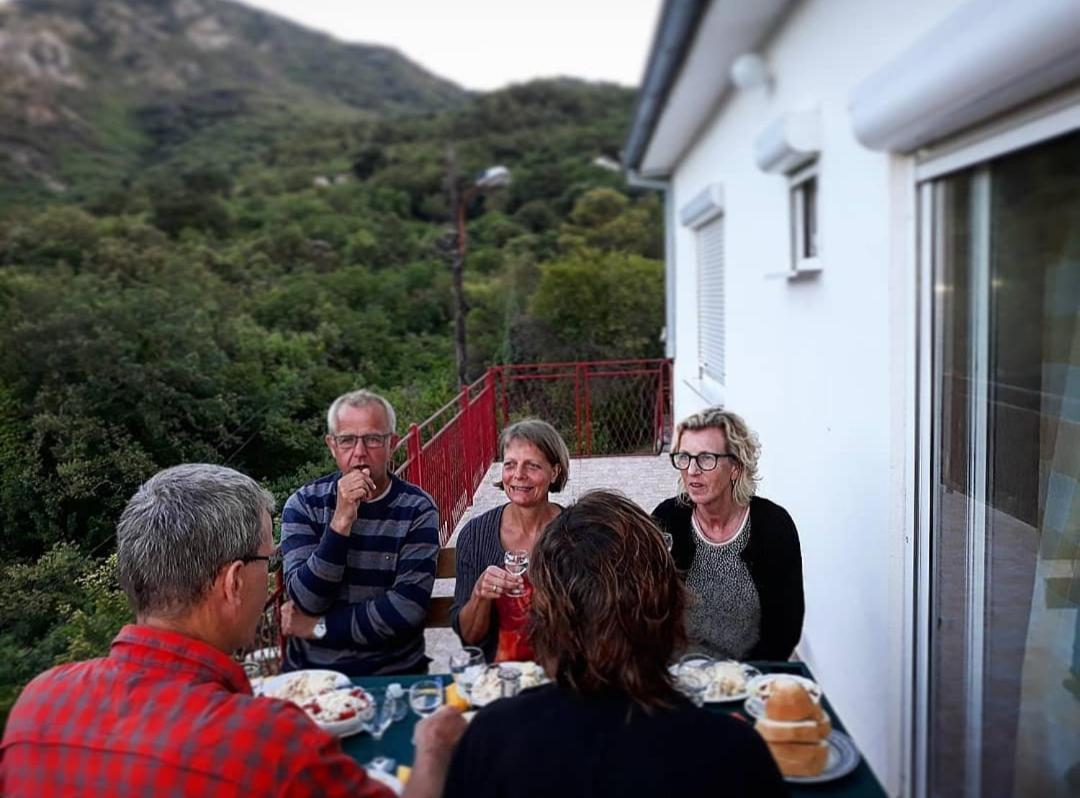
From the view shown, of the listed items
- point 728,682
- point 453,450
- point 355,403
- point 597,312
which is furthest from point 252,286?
point 728,682

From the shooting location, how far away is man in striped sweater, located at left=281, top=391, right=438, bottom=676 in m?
2.72

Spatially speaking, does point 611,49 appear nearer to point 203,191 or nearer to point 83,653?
point 203,191

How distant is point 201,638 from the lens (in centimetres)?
152

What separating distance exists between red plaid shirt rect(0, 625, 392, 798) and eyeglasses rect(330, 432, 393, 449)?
147cm

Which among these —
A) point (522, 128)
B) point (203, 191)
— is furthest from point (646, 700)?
point (522, 128)

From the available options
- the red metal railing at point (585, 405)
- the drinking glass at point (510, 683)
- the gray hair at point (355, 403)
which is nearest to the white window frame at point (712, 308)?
the red metal railing at point (585, 405)

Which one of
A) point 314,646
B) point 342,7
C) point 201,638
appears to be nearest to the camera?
point 201,638

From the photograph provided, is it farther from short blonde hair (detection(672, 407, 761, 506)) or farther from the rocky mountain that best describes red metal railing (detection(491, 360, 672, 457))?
the rocky mountain

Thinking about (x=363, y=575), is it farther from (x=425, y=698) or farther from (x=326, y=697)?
(x=425, y=698)

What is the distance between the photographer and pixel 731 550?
269cm

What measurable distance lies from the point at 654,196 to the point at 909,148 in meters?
24.3

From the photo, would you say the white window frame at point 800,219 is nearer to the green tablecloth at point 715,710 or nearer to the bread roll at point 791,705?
the green tablecloth at point 715,710

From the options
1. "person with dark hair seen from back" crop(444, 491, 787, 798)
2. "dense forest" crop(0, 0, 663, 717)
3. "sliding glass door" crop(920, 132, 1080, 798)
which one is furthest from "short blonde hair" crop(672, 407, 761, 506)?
"dense forest" crop(0, 0, 663, 717)

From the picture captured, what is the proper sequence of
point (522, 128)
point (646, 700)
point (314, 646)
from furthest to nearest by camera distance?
point (522, 128)
point (314, 646)
point (646, 700)
